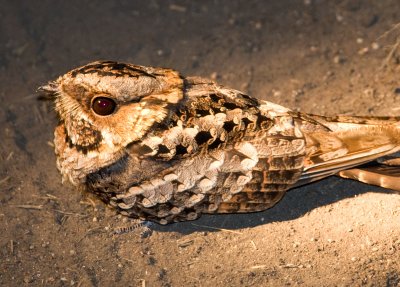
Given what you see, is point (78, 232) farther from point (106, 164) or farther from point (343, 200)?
point (343, 200)

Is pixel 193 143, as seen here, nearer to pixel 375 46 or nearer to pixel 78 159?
pixel 78 159

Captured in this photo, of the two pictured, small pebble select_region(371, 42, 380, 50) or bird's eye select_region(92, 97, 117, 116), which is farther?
small pebble select_region(371, 42, 380, 50)

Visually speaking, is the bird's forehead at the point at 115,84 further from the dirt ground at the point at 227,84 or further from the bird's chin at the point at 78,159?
the dirt ground at the point at 227,84

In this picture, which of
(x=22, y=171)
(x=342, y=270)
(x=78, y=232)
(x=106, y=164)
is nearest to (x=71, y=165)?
(x=106, y=164)

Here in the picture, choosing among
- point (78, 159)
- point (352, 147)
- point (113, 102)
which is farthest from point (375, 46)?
point (78, 159)

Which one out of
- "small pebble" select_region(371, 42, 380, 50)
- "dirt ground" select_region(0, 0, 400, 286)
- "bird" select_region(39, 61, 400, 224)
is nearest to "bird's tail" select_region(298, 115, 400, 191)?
"bird" select_region(39, 61, 400, 224)

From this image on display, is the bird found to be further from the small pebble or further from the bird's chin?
the small pebble

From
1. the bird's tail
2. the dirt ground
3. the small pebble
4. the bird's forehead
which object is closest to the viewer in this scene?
the bird's forehead

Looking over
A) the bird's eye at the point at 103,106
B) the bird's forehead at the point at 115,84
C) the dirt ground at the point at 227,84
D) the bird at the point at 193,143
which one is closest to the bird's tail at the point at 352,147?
the bird at the point at 193,143
